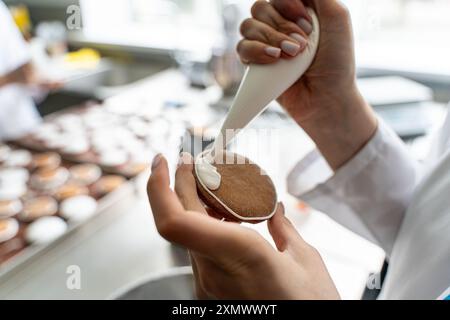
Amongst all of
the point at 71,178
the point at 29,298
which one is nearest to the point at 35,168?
the point at 71,178

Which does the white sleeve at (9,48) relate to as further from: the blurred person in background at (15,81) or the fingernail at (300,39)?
the fingernail at (300,39)

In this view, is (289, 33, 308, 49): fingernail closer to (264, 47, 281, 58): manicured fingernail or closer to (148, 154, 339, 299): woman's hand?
(264, 47, 281, 58): manicured fingernail

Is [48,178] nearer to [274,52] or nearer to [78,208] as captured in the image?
[78,208]

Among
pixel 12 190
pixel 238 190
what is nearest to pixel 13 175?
pixel 12 190

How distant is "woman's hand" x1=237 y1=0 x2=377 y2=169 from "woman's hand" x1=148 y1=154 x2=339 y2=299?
0.24 meters

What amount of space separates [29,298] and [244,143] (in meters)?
0.41

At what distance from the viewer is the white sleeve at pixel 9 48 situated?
→ 1.36m

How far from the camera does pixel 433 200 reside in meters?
0.55

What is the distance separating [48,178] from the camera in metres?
0.90

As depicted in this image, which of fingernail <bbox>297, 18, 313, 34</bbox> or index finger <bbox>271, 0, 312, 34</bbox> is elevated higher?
index finger <bbox>271, 0, 312, 34</bbox>

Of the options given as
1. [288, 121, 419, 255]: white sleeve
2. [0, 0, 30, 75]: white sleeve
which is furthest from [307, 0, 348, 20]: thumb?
[0, 0, 30, 75]: white sleeve

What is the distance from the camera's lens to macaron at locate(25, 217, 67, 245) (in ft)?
2.33

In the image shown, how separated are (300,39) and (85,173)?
0.64 metres
